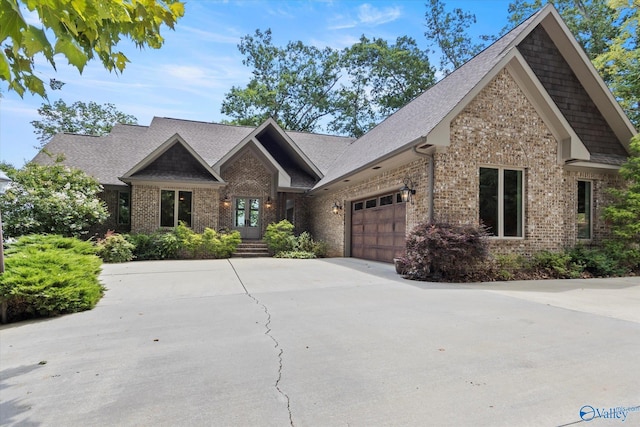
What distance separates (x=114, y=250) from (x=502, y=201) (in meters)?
12.8

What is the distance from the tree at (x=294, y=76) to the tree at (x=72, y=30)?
30195 millimetres

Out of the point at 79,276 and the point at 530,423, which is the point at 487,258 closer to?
the point at 530,423

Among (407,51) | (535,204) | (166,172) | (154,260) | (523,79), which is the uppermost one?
(407,51)

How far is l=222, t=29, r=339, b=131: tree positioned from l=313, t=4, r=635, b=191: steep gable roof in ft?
71.5

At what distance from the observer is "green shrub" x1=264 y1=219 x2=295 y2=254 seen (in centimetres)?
1569

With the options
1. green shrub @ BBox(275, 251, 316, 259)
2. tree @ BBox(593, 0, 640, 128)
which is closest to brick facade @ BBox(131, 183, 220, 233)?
green shrub @ BBox(275, 251, 316, 259)

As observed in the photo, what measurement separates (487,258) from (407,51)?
25.8 metres

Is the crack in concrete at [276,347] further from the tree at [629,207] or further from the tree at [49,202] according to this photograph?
the tree at [629,207]

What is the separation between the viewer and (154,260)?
13.9m

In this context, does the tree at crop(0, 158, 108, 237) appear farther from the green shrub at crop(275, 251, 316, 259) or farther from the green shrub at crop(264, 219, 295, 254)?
the green shrub at crop(275, 251, 316, 259)

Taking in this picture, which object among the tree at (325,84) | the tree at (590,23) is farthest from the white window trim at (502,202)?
the tree at (325,84)

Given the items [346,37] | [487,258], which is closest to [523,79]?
[487,258]

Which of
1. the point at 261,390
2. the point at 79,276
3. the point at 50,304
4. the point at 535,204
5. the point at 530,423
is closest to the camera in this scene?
Answer: the point at 530,423

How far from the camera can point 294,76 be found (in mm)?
32562
